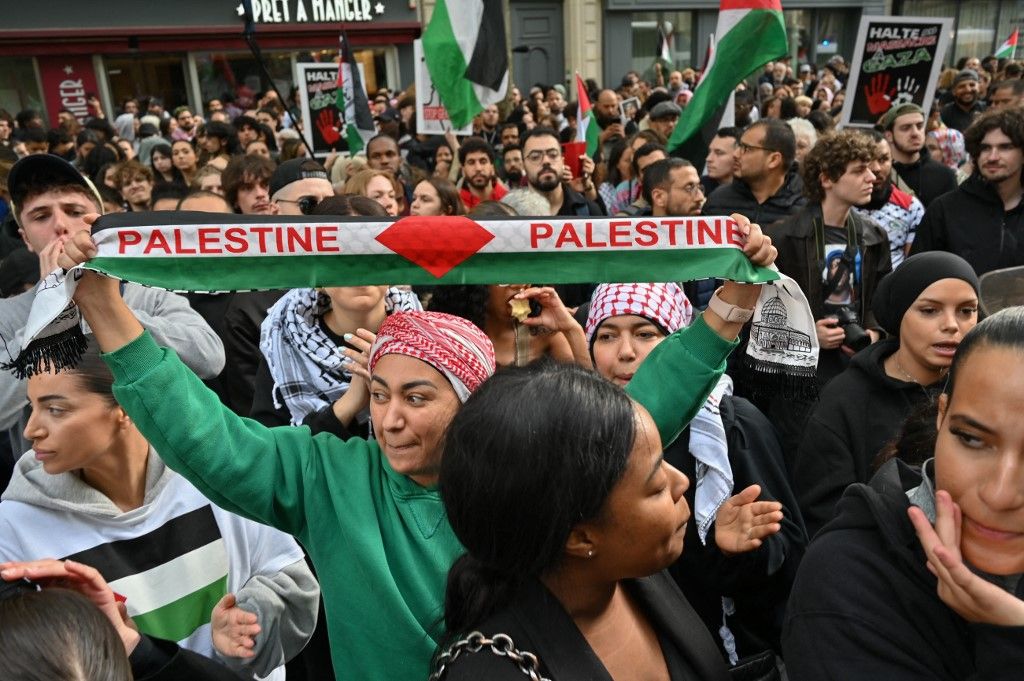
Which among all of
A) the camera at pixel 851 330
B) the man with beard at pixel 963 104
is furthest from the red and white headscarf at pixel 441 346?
the man with beard at pixel 963 104

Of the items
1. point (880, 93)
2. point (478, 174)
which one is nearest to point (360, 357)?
point (478, 174)

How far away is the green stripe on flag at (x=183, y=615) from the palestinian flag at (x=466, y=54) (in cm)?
426

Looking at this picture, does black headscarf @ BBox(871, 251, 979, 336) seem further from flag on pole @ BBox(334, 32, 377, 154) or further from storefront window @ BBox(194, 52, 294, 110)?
storefront window @ BBox(194, 52, 294, 110)

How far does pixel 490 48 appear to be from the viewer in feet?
18.4

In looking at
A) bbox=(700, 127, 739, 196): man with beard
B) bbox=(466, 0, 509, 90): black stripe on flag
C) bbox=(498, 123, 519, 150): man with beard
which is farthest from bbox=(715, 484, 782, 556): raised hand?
bbox=(498, 123, 519, 150): man with beard

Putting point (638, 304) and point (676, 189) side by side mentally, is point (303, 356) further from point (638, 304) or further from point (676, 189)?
point (676, 189)

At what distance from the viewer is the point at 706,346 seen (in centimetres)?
182

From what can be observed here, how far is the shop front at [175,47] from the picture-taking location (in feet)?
57.3

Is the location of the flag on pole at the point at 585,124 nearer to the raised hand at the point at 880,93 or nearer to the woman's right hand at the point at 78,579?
the raised hand at the point at 880,93

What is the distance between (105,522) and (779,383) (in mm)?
1610

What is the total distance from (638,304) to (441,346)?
Answer: 2.85ft

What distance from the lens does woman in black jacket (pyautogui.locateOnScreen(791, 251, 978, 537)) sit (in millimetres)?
2629

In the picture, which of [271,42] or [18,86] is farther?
[271,42]

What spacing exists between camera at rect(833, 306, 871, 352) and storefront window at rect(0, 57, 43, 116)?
60.3 ft
